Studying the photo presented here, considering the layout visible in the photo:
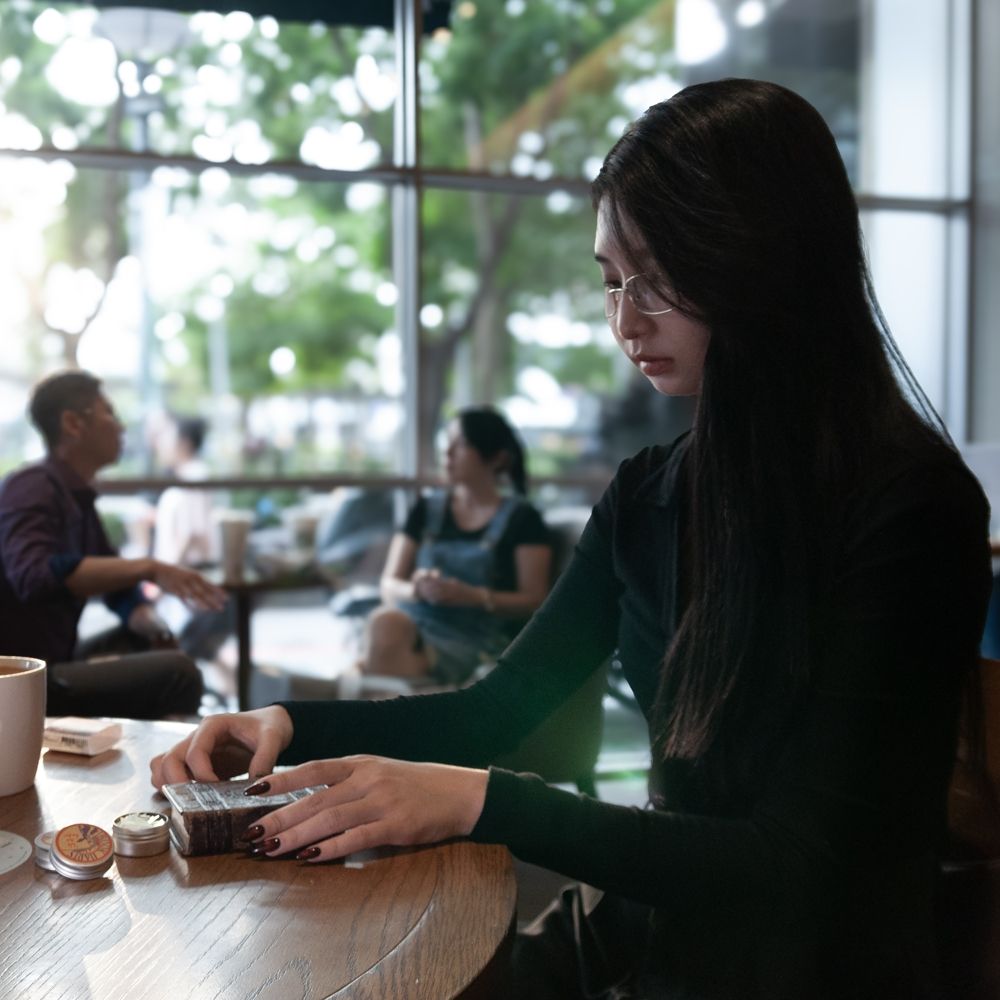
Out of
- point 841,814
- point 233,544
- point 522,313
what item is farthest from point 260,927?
point 522,313

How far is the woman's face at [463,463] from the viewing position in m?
3.87

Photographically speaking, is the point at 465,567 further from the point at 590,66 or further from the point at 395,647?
the point at 590,66

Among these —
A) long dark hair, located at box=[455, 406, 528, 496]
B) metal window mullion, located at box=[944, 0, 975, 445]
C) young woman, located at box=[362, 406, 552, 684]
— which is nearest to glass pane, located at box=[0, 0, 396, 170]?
long dark hair, located at box=[455, 406, 528, 496]

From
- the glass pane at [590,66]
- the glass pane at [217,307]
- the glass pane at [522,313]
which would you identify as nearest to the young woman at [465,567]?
the glass pane at [217,307]

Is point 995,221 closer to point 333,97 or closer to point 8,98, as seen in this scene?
point 333,97

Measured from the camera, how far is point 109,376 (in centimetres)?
572

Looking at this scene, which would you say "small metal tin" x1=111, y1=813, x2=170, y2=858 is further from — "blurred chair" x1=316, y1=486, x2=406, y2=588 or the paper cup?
"blurred chair" x1=316, y1=486, x2=406, y2=588

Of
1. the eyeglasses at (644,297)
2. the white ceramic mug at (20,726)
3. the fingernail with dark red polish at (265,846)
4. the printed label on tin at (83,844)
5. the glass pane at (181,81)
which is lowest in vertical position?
the fingernail with dark red polish at (265,846)

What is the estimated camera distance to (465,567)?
3.81m

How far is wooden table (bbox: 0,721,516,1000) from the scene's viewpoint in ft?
2.25

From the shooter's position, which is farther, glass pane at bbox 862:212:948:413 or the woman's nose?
glass pane at bbox 862:212:948:413

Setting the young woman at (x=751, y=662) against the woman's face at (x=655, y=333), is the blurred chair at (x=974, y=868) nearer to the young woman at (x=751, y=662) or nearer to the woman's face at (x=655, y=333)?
the young woman at (x=751, y=662)

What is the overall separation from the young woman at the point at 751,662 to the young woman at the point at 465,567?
7.89 feet

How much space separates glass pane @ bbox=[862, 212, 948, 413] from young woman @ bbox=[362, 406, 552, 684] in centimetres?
251
